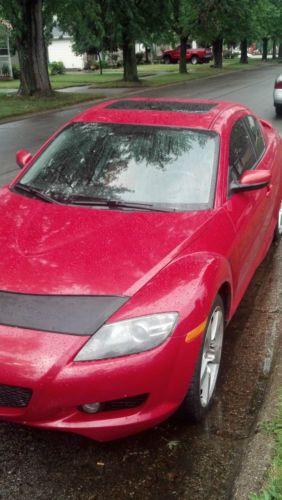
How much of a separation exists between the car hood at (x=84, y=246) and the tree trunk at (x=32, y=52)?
19037 mm

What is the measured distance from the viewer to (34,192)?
3.79 m

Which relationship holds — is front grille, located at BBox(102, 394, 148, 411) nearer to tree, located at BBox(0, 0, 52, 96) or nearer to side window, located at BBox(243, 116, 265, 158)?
side window, located at BBox(243, 116, 265, 158)

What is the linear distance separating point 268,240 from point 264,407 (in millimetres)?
2085

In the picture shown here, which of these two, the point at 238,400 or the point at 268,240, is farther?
the point at 268,240

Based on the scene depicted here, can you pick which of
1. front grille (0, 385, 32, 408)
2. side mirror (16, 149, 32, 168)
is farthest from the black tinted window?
front grille (0, 385, 32, 408)

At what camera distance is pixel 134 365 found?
2.41 metres

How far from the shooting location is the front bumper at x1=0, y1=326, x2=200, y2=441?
2.36 m

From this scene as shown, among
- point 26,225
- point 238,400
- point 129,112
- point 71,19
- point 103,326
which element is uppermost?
point 71,19

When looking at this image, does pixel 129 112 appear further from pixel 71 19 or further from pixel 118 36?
pixel 118 36

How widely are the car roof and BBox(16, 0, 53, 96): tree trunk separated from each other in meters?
17.9

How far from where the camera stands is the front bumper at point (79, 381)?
7.73ft

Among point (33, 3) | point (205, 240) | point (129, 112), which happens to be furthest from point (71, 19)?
point (205, 240)

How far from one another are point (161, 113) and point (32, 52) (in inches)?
731

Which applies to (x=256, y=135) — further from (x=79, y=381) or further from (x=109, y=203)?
(x=79, y=381)
